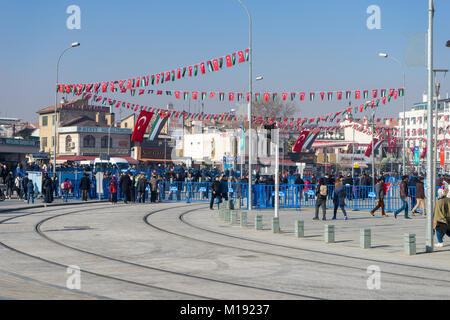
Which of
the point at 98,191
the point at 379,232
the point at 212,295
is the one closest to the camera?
the point at 212,295

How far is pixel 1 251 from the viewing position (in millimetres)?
13547

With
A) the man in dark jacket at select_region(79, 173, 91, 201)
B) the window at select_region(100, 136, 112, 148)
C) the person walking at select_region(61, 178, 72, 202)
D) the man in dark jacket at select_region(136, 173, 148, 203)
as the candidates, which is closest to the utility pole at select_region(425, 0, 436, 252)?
the man in dark jacket at select_region(136, 173, 148, 203)

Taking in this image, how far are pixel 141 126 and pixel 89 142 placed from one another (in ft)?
181

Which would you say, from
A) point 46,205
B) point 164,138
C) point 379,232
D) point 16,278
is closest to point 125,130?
point 164,138

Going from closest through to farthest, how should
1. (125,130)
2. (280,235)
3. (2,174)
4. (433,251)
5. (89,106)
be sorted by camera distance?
(433,251) < (280,235) < (2,174) < (125,130) < (89,106)

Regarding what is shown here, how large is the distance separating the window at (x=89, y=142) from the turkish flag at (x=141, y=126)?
54.3 metres

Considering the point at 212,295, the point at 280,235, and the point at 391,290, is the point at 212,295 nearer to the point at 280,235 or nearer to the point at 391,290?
the point at 391,290

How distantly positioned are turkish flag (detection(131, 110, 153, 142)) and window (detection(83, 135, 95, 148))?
178 feet

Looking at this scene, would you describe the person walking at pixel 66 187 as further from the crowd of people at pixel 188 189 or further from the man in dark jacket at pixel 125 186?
the man in dark jacket at pixel 125 186

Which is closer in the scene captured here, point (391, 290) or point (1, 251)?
point (391, 290)

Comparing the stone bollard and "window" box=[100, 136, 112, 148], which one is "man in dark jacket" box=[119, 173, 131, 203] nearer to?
the stone bollard

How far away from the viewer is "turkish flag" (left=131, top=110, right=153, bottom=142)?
33.4 metres

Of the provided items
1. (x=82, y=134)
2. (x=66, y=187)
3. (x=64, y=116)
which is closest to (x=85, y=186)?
(x=66, y=187)

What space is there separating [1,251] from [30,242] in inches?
70.8
